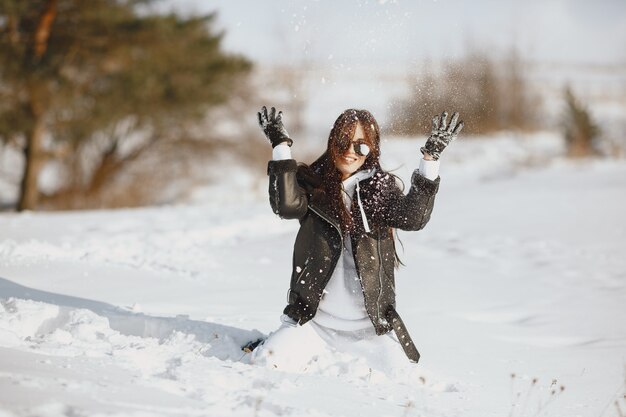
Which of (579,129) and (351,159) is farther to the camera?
(579,129)

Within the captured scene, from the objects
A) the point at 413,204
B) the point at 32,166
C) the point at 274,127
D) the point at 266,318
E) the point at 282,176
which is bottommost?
the point at 266,318

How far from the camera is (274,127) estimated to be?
2686 mm

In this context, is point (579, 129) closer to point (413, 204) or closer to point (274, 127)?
point (413, 204)

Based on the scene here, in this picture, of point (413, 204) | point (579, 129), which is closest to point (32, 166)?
point (413, 204)

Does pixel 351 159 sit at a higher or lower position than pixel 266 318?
higher

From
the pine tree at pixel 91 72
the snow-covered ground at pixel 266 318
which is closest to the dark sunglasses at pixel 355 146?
the snow-covered ground at pixel 266 318

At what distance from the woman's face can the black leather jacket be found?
12cm

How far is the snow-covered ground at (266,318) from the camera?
2186mm

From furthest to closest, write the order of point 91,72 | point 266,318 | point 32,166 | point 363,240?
point 91,72 < point 32,166 < point 266,318 < point 363,240

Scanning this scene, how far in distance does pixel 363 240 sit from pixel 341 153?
0.40m

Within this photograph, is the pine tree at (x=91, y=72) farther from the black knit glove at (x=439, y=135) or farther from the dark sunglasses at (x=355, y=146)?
the black knit glove at (x=439, y=135)

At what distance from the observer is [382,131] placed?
2980mm

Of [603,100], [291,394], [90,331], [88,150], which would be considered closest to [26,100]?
[88,150]

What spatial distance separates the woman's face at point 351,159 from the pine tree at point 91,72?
11.0 m
